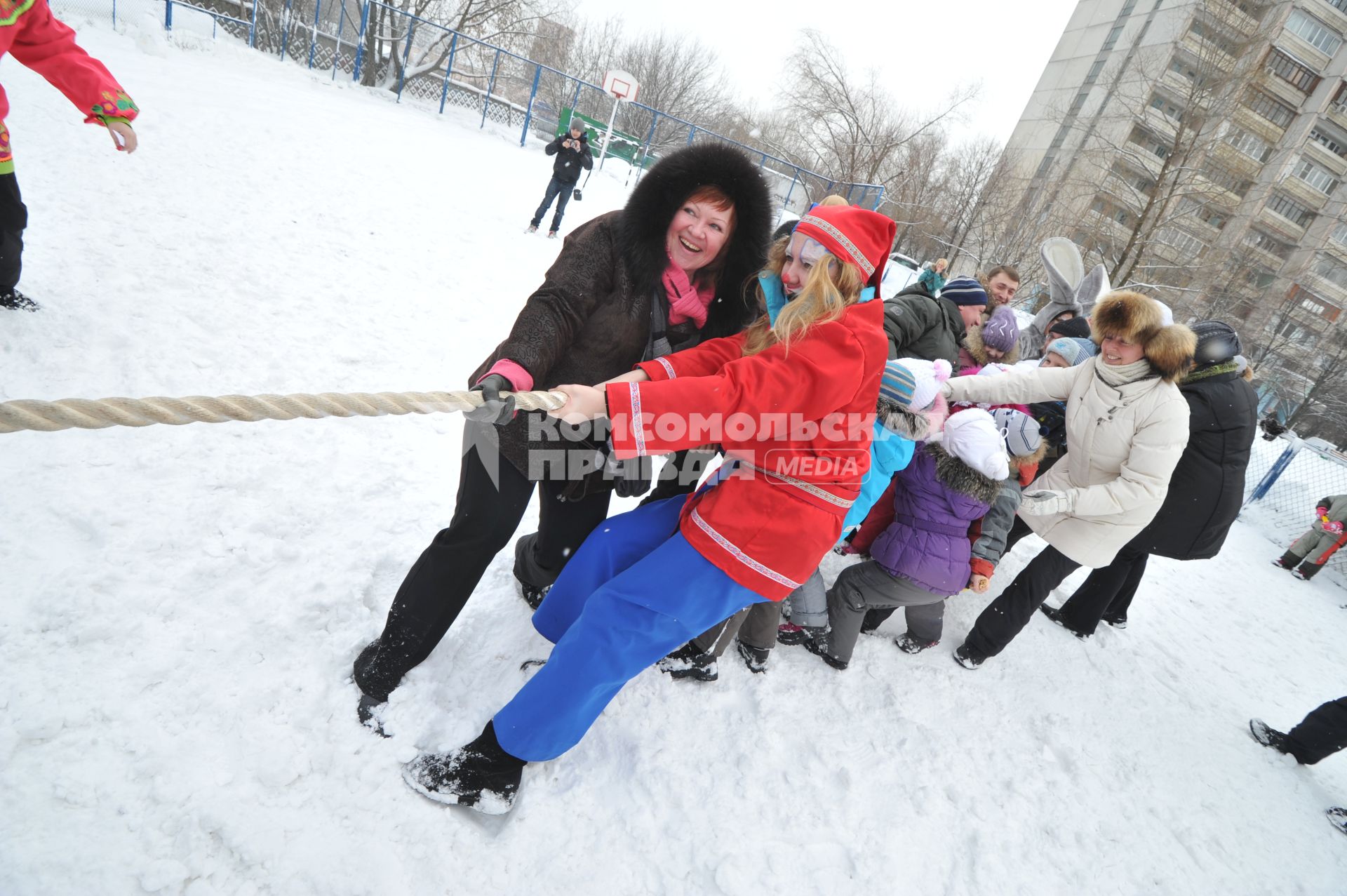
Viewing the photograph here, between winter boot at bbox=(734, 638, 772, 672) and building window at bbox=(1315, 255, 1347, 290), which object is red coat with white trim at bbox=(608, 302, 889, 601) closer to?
winter boot at bbox=(734, 638, 772, 672)

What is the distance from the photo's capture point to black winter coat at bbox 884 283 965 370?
9.64ft

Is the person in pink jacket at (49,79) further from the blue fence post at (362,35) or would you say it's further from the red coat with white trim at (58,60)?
the blue fence post at (362,35)

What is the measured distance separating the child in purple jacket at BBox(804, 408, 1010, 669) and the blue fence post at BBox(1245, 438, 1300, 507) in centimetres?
885

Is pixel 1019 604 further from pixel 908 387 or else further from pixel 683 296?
pixel 683 296

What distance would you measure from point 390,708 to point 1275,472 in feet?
38.0

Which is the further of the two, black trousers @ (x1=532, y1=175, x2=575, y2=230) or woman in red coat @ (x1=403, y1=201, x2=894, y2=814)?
black trousers @ (x1=532, y1=175, x2=575, y2=230)

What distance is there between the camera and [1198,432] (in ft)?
10.3

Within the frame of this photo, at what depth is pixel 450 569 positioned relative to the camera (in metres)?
1.84

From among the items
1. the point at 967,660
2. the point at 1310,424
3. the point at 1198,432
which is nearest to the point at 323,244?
the point at 967,660

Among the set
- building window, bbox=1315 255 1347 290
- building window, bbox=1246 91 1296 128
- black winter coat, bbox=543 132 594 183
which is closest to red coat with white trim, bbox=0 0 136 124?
black winter coat, bbox=543 132 594 183

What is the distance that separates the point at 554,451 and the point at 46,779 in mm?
1530

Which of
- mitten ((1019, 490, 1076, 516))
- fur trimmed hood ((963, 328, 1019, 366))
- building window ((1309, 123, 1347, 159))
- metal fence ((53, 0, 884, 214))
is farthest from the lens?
building window ((1309, 123, 1347, 159))

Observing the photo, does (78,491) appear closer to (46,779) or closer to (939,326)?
(46,779)

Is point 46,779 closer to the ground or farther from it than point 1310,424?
closer to the ground
